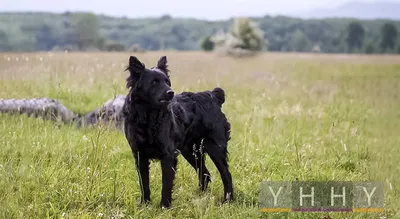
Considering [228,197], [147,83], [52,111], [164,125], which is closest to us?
[147,83]

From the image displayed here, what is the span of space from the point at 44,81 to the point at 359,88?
10289 mm

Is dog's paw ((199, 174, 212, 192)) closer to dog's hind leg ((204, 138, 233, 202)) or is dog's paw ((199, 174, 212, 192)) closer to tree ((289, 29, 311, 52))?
dog's hind leg ((204, 138, 233, 202))

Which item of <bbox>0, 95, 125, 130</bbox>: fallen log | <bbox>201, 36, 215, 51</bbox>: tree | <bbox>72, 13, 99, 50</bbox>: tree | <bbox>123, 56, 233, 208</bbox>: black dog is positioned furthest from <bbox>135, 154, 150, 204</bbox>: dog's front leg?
<bbox>201, 36, 215, 51</bbox>: tree

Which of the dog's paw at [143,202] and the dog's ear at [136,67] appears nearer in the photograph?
the dog's ear at [136,67]

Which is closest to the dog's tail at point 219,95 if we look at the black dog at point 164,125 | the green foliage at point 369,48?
the black dog at point 164,125

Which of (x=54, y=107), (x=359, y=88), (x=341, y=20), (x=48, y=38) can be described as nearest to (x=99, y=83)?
(x=54, y=107)

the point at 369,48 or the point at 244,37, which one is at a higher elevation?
the point at 244,37

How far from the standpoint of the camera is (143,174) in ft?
15.4

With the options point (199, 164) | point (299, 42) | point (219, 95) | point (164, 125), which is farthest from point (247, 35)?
point (164, 125)

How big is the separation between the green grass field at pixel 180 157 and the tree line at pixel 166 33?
94.4 feet

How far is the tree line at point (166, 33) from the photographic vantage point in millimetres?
46469

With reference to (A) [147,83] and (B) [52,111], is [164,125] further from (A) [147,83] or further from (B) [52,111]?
(B) [52,111]

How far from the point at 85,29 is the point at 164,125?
61170 millimetres

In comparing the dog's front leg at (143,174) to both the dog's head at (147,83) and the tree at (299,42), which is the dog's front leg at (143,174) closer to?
the dog's head at (147,83)
